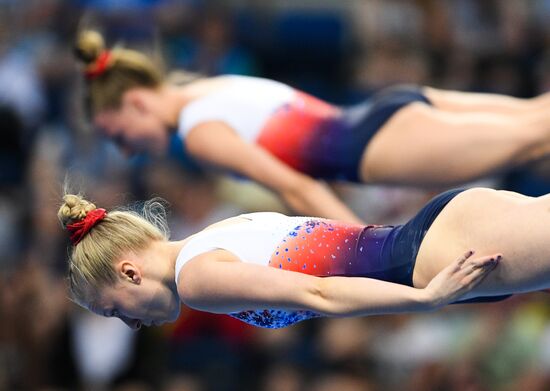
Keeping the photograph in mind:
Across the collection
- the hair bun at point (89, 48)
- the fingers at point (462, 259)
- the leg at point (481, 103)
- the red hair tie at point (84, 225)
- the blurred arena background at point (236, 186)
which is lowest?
the blurred arena background at point (236, 186)

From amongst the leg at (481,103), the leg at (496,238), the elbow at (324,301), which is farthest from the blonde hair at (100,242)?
Answer: the leg at (481,103)

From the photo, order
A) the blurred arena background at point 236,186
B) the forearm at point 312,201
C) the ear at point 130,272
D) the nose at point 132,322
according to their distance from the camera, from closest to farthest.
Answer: the ear at point 130,272, the nose at point 132,322, the forearm at point 312,201, the blurred arena background at point 236,186

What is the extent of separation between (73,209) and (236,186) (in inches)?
158

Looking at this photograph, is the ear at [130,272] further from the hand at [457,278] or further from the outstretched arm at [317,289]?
the hand at [457,278]

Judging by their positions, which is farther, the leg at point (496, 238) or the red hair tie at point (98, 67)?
the red hair tie at point (98, 67)

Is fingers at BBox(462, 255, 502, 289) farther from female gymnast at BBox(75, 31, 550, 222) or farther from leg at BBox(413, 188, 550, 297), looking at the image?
female gymnast at BBox(75, 31, 550, 222)

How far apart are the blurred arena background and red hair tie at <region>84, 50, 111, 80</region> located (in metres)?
1.67

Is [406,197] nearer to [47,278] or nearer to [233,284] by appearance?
[47,278]

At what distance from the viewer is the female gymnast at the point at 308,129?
4.61m

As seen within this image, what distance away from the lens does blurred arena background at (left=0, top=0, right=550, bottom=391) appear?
6.41 metres

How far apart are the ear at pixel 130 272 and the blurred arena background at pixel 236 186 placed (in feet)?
9.94

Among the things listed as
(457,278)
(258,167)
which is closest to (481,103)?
(258,167)

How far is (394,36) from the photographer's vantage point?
26.2 feet

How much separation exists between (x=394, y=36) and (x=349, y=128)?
3259 mm
